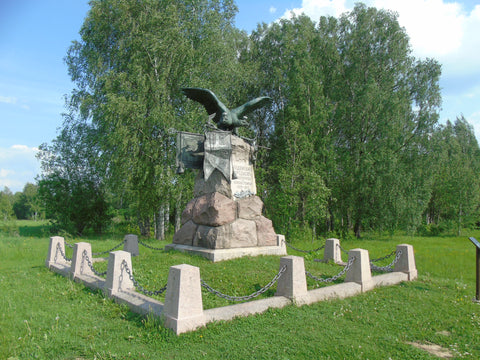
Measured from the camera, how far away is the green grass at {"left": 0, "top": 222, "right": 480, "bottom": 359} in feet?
13.2

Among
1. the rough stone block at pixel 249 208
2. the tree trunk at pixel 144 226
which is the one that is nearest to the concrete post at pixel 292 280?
the rough stone block at pixel 249 208

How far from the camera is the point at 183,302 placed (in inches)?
175

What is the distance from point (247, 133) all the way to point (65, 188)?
11.5 meters

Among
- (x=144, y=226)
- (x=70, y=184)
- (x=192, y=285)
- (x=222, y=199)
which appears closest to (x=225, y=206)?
(x=222, y=199)

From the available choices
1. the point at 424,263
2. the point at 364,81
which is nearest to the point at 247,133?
the point at 364,81

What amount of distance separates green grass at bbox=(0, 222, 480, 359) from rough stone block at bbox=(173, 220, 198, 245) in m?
1.97

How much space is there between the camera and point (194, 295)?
4543 millimetres

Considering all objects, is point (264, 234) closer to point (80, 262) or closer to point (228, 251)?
point (228, 251)

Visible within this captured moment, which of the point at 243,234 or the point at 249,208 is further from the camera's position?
the point at 249,208

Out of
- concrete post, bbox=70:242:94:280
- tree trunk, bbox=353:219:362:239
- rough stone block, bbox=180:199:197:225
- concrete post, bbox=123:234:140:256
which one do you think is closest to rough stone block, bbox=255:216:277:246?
rough stone block, bbox=180:199:197:225

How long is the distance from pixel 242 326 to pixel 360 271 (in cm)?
333

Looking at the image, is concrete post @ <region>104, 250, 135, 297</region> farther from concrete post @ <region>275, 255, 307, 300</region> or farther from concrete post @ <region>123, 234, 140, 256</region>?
concrete post @ <region>123, 234, 140, 256</region>

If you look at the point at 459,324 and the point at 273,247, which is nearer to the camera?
the point at 459,324

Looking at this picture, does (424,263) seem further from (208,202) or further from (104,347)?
(104,347)
